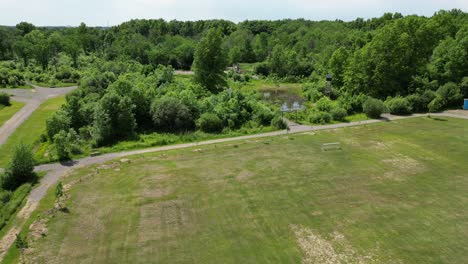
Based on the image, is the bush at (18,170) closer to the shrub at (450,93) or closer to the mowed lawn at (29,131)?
the mowed lawn at (29,131)

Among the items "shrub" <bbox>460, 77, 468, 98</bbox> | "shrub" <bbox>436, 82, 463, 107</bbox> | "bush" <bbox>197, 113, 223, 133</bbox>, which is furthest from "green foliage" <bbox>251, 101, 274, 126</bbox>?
→ "shrub" <bbox>460, 77, 468, 98</bbox>

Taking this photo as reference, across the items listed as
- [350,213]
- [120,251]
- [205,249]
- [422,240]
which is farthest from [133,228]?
[422,240]

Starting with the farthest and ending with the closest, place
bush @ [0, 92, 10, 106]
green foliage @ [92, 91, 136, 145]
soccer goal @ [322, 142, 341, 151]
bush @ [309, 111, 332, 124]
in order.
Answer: bush @ [0, 92, 10, 106] < bush @ [309, 111, 332, 124] < green foliage @ [92, 91, 136, 145] < soccer goal @ [322, 142, 341, 151]

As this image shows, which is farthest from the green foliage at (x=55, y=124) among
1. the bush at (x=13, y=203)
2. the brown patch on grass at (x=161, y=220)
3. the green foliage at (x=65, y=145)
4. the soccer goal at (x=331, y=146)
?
the soccer goal at (x=331, y=146)

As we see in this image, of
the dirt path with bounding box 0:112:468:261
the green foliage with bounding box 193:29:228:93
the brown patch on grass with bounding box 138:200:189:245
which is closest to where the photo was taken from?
the brown patch on grass with bounding box 138:200:189:245

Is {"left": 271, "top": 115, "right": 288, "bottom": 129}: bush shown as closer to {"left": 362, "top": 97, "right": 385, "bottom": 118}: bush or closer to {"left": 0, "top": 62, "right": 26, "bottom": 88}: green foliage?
{"left": 362, "top": 97, "right": 385, "bottom": 118}: bush

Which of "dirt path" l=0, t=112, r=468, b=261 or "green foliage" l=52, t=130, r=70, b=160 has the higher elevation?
"green foliage" l=52, t=130, r=70, b=160

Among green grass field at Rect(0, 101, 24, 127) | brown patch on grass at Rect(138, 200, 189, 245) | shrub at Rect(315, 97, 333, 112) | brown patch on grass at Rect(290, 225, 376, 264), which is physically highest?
shrub at Rect(315, 97, 333, 112)
